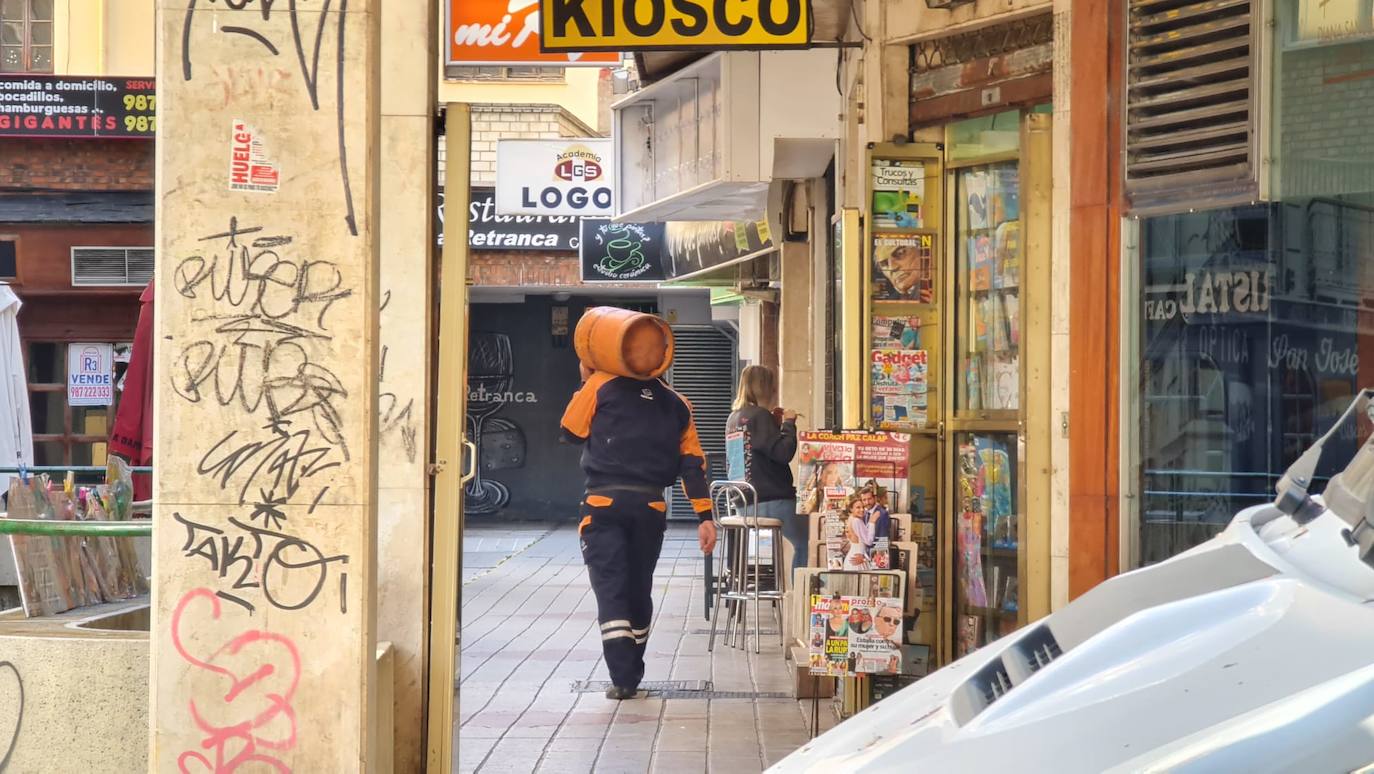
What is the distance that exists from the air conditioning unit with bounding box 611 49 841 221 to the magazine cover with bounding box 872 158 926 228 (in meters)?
2.03

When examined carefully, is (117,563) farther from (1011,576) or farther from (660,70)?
(660,70)

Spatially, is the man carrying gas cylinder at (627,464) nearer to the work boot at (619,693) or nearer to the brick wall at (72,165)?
the work boot at (619,693)

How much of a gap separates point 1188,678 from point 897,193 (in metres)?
5.97

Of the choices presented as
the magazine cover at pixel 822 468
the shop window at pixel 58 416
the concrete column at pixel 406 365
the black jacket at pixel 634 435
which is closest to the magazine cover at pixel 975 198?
the magazine cover at pixel 822 468

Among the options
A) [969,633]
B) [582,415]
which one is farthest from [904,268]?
[582,415]

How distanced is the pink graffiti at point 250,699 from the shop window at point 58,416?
15900 millimetres

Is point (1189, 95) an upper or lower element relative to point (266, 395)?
upper

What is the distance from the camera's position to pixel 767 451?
11.7 meters

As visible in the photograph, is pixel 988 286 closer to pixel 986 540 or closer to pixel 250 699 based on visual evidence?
pixel 986 540

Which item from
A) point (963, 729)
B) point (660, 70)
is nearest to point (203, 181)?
point (963, 729)

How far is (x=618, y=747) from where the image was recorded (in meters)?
7.66

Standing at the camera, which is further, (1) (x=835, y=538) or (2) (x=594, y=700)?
(2) (x=594, y=700)

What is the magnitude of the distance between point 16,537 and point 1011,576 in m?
4.55

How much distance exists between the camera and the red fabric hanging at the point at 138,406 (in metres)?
7.99
